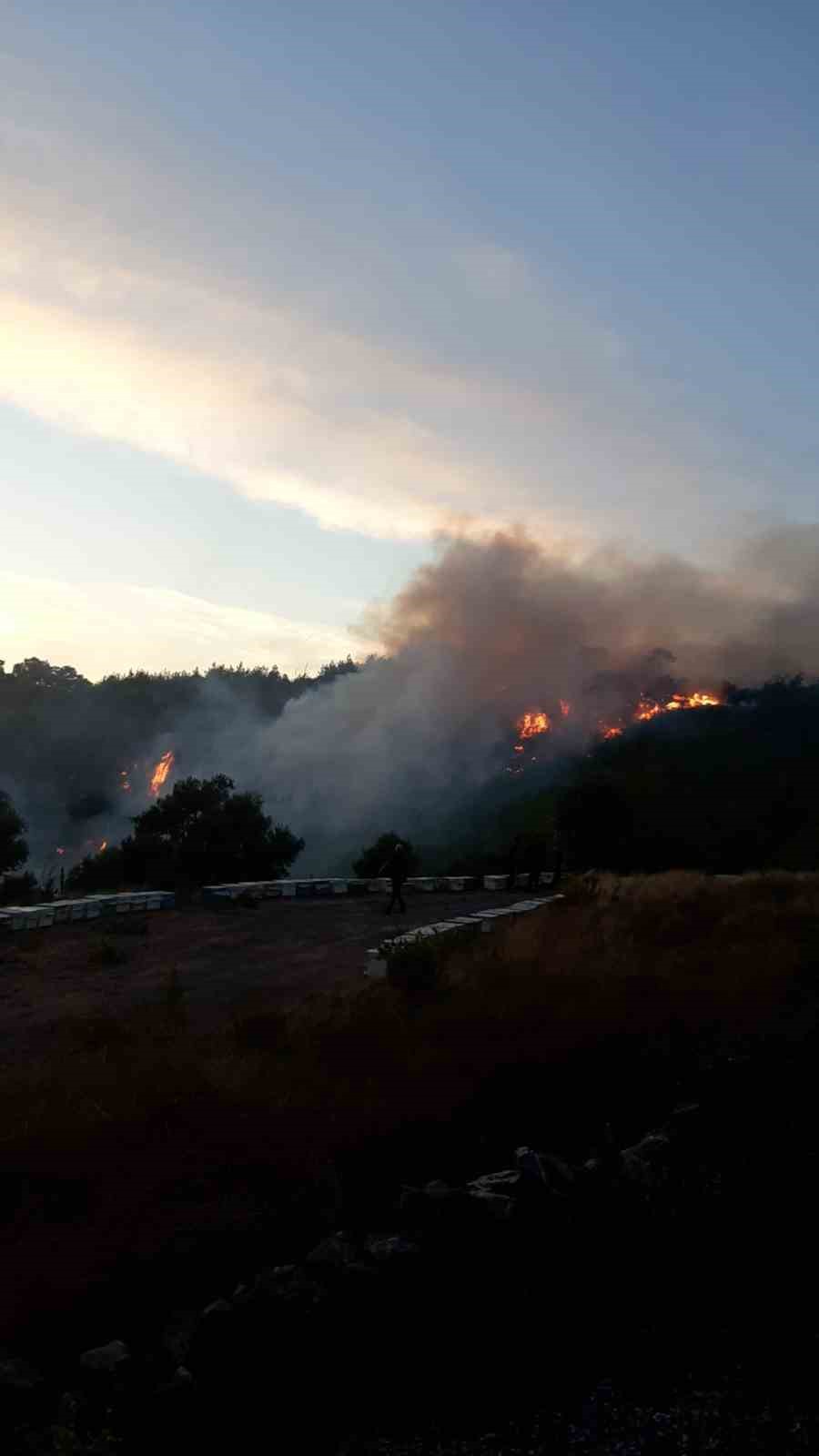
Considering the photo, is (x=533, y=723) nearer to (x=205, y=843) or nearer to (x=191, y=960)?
(x=205, y=843)

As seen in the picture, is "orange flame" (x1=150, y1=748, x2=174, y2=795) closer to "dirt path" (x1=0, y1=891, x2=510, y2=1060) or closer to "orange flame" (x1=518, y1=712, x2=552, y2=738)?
"orange flame" (x1=518, y1=712, x2=552, y2=738)

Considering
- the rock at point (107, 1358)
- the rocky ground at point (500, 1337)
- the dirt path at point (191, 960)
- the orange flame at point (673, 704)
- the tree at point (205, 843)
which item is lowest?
the rocky ground at point (500, 1337)

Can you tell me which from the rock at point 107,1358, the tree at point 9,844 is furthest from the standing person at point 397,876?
the tree at point 9,844

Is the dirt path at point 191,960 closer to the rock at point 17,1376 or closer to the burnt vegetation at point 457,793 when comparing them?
the rock at point 17,1376

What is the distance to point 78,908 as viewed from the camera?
26391mm

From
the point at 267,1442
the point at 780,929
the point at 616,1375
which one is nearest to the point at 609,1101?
→ the point at 616,1375

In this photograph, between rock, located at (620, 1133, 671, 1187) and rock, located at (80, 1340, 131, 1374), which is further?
rock, located at (620, 1133, 671, 1187)

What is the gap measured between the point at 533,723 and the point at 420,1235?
104104 mm

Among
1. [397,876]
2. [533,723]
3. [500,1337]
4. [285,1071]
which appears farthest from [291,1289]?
[533,723]

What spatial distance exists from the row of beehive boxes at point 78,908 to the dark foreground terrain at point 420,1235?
12.8 meters

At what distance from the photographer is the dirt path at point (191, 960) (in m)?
15.7

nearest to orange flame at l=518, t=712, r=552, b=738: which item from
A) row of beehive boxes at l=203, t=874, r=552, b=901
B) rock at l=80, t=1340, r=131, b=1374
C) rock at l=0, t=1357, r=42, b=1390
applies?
row of beehive boxes at l=203, t=874, r=552, b=901

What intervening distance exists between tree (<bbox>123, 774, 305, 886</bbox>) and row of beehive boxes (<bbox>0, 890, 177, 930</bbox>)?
11.6 meters

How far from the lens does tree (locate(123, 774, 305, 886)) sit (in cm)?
4381
